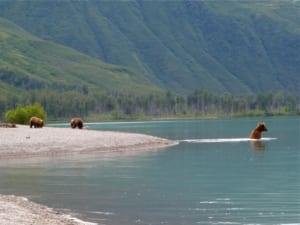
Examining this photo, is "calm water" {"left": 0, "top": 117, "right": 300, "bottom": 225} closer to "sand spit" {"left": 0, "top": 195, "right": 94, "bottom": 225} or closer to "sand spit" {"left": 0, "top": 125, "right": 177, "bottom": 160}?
"sand spit" {"left": 0, "top": 195, "right": 94, "bottom": 225}

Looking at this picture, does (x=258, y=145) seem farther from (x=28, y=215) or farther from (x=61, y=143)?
(x=28, y=215)

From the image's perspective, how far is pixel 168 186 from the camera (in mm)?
41344

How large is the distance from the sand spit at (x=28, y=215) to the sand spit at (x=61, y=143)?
1157 inches

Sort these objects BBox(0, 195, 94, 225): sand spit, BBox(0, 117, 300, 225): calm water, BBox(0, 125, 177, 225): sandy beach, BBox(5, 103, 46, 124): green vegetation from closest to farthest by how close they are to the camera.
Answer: BBox(0, 195, 94, 225): sand spit < BBox(0, 117, 300, 225): calm water < BBox(0, 125, 177, 225): sandy beach < BBox(5, 103, 46, 124): green vegetation

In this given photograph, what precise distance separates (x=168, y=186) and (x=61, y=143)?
2746 cm

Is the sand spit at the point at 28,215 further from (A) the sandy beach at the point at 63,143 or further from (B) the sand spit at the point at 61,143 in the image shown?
(B) the sand spit at the point at 61,143

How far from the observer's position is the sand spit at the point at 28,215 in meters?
26.7

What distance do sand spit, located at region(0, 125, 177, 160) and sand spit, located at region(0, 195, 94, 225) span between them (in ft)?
96.4

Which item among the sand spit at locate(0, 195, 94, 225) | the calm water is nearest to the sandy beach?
the calm water

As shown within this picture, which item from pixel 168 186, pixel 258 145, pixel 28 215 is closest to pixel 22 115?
pixel 258 145

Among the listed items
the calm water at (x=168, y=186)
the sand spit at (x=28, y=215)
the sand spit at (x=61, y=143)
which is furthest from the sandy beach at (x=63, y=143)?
the sand spit at (x=28, y=215)

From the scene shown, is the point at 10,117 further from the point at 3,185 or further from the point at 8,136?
Answer: the point at 3,185

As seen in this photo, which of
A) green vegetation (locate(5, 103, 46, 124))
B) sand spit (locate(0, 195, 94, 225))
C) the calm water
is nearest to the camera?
sand spit (locate(0, 195, 94, 225))

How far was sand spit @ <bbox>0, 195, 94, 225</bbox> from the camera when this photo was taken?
26734mm
